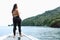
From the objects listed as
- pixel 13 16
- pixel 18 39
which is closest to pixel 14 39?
pixel 18 39

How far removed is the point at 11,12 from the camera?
19.9m

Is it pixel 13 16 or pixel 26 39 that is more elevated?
pixel 13 16

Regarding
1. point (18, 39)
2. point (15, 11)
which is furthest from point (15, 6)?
point (18, 39)

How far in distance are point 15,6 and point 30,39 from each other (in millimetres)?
2899

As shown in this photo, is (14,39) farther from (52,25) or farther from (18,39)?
(52,25)

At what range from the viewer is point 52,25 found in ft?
627

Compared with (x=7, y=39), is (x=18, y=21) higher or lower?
higher

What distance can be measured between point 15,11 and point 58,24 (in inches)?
6533

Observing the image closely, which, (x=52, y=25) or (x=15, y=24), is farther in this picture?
(x=52, y=25)

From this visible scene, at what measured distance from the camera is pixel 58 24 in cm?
18412

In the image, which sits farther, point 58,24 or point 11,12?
point 58,24

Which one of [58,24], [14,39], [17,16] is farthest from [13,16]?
[58,24]

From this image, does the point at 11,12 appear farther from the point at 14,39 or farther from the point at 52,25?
the point at 52,25

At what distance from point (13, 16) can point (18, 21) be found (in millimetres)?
542
